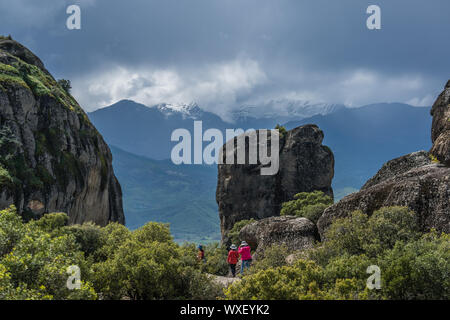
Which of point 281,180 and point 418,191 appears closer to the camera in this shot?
point 418,191

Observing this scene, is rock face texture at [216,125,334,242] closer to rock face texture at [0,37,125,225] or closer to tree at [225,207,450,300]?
rock face texture at [0,37,125,225]

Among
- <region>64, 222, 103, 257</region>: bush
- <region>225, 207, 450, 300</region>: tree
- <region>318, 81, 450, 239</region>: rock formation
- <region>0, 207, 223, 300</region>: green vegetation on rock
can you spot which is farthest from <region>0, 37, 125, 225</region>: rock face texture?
<region>225, 207, 450, 300</region>: tree

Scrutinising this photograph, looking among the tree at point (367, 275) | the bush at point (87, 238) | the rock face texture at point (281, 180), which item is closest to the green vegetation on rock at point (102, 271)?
the tree at point (367, 275)

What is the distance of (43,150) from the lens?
182ft

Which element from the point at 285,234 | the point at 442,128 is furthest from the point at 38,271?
the point at 442,128

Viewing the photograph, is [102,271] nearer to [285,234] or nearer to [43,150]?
[285,234]

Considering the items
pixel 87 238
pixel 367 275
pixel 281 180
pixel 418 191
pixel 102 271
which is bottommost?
pixel 102 271

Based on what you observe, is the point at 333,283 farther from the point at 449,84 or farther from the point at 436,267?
the point at 449,84

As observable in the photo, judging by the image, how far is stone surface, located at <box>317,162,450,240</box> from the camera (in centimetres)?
1722

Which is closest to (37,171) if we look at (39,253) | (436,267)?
(39,253)

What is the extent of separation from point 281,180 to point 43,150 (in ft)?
152

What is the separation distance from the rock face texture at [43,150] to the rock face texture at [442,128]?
4647 cm

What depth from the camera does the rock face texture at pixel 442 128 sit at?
82.1 feet

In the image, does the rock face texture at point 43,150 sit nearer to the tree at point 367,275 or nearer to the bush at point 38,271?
the bush at point 38,271
